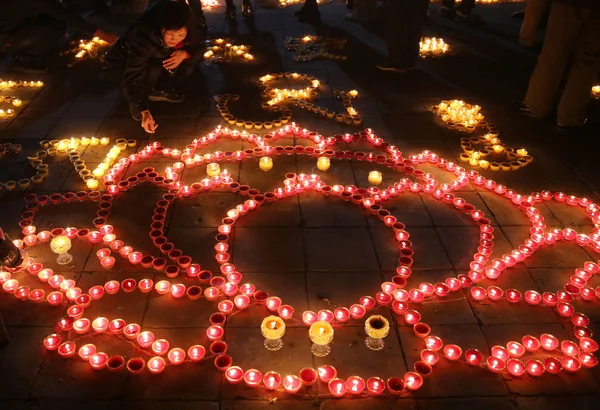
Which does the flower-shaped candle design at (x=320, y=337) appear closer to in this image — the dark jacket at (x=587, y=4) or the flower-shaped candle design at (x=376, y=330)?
the flower-shaped candle design at (x=376, y=330)

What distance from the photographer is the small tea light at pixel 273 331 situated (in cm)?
302

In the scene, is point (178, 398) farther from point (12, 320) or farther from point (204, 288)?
point (12, 320)

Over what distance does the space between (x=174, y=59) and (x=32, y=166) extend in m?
1.89

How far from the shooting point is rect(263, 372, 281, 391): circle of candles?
2.80 m

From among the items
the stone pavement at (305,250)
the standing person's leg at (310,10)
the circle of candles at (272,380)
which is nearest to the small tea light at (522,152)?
the stone pavement at (305,250)

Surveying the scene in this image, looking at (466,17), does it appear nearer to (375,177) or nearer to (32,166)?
(375,177)

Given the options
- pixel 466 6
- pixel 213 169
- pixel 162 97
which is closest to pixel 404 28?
pixel 162 97

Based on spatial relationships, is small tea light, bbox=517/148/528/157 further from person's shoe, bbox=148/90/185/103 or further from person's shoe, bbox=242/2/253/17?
person's shoe, bbox=242/2/253/17

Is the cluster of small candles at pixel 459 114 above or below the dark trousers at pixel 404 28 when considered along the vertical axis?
below

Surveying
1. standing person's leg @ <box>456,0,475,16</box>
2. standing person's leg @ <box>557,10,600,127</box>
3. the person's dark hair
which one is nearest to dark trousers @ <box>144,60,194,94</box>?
the person's dark hair

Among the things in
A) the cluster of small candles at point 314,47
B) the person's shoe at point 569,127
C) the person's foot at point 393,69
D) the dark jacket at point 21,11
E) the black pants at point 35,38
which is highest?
the dark jacket at point 21,11

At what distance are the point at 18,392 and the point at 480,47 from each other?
8.43 metres

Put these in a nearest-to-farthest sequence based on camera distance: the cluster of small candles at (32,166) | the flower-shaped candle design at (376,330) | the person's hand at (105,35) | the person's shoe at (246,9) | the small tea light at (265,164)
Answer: the flower-shaped candle design at (376,330), the cluster of small candles at (32,166), the small tea light at (265,164), the person's hand at (105,35), the person's shoe at (246,9)

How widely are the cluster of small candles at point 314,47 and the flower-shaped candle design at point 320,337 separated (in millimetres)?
5557
